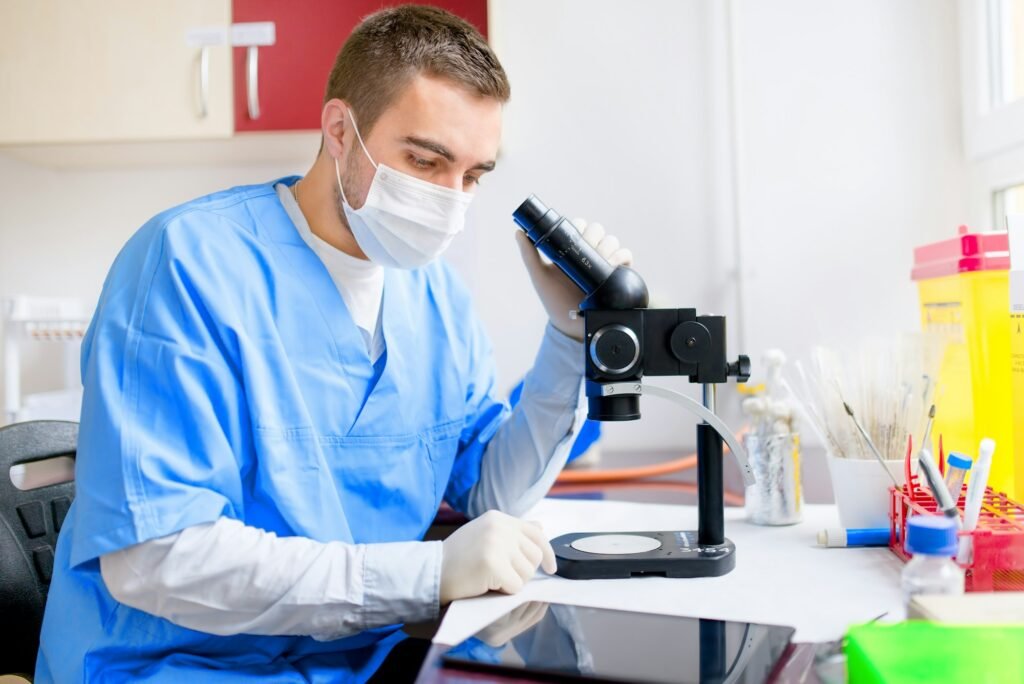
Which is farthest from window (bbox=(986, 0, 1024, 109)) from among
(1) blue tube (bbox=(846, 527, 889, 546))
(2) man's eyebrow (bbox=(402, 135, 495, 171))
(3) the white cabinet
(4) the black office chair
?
(4) the black office chair

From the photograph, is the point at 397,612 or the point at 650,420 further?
the point at 650,420

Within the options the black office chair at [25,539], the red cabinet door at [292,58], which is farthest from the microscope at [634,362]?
the red cabinet door at [292,58]

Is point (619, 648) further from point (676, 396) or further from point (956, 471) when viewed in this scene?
point (956, 471)

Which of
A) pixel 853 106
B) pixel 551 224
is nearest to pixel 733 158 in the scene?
pixel 853 106

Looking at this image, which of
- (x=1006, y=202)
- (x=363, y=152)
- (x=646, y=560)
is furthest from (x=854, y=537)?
(x=1006, y=202)

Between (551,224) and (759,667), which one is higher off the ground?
(551,224)

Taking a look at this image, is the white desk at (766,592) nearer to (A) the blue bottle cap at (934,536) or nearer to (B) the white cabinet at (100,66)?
(A) the blue bottle cap at (934,536)

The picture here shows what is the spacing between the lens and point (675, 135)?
6.29 feet

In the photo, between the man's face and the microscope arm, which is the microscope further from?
the man's face

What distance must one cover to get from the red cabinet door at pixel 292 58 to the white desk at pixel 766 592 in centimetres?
121

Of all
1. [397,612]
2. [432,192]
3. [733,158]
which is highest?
[733,158]

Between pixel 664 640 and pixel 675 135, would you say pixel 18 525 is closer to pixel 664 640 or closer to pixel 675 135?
pixel 664 640

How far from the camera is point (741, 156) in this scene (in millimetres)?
1870

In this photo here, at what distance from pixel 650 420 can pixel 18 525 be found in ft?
4.29
